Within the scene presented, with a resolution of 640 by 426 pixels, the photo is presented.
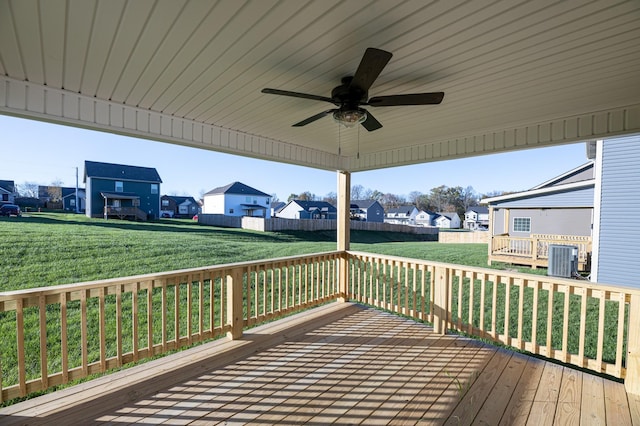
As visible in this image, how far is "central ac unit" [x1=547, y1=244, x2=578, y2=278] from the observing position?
729 centimetres

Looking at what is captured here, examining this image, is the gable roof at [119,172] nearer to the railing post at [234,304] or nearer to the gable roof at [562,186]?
the railing post at [234,304]

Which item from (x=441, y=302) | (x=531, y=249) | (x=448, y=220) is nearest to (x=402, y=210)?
(x=448, y=220)

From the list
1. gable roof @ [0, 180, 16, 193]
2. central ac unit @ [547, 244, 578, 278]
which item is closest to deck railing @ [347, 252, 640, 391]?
central ac unit @ [547, 244, 578, 278]

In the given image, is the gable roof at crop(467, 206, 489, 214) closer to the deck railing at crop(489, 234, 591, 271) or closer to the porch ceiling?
the deck railing at crop(489, 234, 591, 271)

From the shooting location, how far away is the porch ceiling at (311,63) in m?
1.54

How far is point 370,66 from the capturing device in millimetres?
1713

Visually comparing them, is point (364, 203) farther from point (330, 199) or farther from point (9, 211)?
point (9, 211)

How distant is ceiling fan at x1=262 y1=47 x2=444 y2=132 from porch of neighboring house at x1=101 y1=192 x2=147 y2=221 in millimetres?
18956

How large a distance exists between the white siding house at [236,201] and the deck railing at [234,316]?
20671 millimetres

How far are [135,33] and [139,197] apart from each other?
20.4m

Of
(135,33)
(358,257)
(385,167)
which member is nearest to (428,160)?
(385,167)

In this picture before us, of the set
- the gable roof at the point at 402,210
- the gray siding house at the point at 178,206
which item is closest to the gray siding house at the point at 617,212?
the gray siding house at the point at 178,206

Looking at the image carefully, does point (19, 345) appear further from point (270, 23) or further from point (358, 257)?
point (358, 257)

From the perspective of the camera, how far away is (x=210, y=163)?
64.3 ft
